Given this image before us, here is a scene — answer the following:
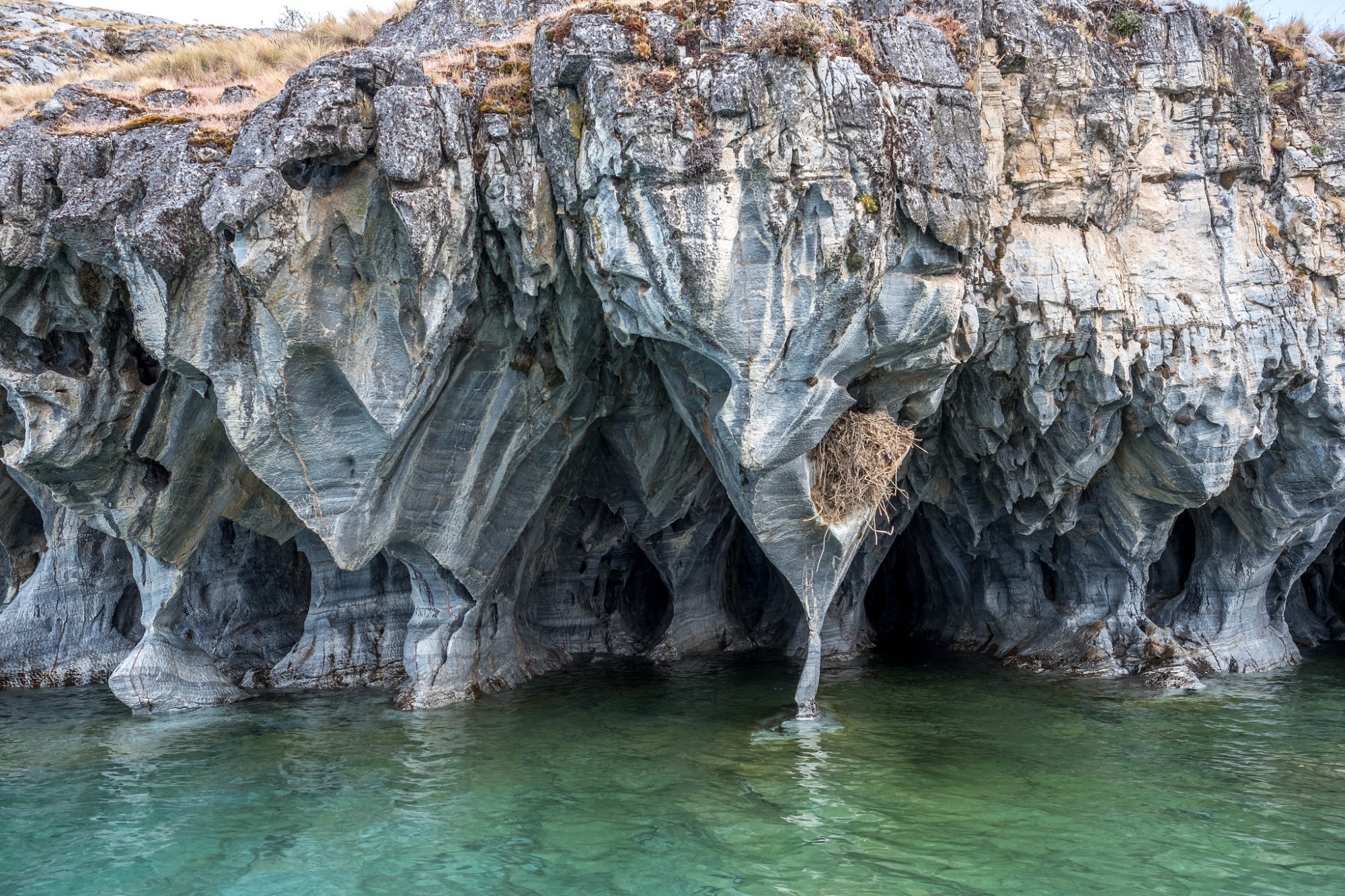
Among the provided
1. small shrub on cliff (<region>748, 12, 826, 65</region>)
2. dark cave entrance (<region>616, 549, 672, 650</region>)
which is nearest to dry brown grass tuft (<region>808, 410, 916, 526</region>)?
small shrub on cliff (<region>748, 12, 826, 65</region>)

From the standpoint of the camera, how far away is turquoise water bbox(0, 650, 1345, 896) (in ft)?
29.3

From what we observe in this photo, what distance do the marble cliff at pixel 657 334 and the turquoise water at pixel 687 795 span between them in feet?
6.07

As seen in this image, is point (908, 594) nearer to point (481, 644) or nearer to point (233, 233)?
point (481, 644)

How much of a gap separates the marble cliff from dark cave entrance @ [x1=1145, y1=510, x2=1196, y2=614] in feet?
0.29

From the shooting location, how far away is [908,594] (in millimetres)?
27766

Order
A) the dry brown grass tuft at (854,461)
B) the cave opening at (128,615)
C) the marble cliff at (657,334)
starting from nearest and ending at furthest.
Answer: the marble cliff at (657,334) < the dry brown grass tuft at (854,461) < the cave opening at (128,615)

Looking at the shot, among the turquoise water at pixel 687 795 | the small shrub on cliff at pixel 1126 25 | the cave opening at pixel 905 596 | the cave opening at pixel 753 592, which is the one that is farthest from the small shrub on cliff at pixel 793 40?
the cave opening at pixel 905 596

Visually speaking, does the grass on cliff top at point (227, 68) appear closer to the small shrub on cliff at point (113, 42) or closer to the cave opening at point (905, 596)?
the small shrub on cliff at point (113, 42)

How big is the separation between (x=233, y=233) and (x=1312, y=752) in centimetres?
1441

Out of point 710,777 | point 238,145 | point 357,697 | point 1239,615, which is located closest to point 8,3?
point 238,145

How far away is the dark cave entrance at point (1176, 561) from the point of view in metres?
21.4

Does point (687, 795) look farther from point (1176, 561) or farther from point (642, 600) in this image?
point (1176, 561)

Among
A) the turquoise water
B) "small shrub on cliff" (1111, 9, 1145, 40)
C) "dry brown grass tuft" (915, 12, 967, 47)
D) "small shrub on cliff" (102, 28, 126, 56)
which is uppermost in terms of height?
"small shrub on cliff" (102, 28, 126, 56)

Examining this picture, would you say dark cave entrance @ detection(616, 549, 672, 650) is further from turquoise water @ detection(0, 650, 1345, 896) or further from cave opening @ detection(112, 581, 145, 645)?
cave opening @ detection(112, 581, 145, 645)
